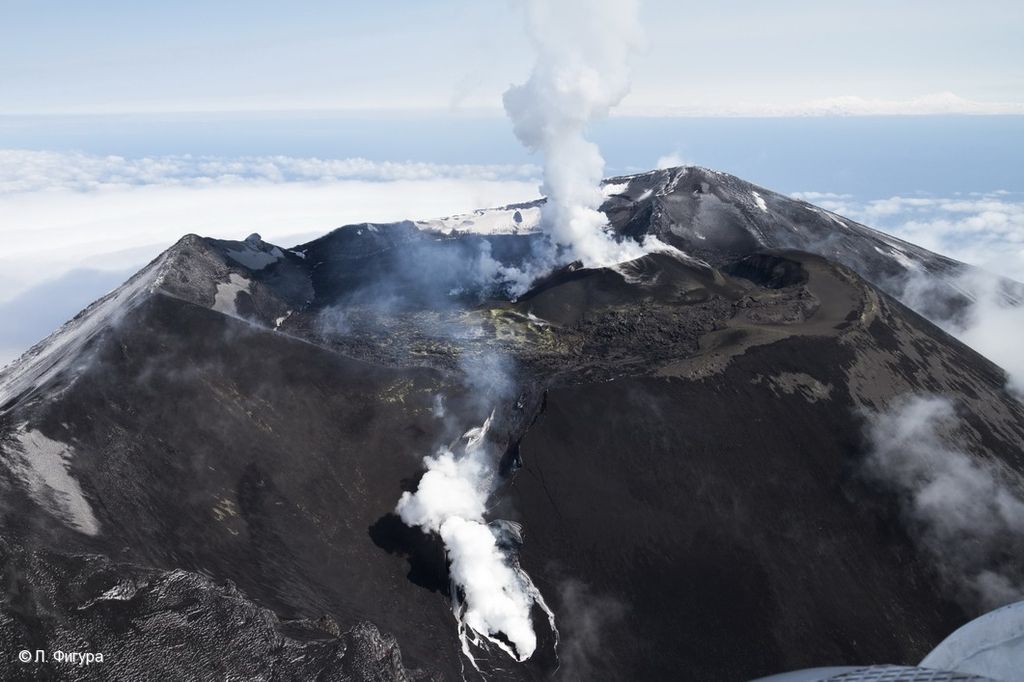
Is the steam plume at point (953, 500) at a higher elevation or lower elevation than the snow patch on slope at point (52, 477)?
lower

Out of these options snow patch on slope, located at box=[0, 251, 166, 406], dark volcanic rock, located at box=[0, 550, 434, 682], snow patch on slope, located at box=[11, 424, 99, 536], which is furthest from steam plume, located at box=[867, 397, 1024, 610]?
snow patch on slope, located at box=[0, 251, 166, 406]

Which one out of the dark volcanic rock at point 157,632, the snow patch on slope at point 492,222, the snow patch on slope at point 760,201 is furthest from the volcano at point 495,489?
the snow patch on slope at point 760,201

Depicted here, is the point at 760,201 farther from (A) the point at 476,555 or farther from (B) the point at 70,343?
(B) the point at 70,343

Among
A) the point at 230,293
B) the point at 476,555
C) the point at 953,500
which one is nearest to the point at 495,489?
the point at 476,555

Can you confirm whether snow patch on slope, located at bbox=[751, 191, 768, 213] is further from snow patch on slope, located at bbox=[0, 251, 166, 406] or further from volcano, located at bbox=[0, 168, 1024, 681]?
snow patch on slope, located at bbox=[0, 251, 166, 406]

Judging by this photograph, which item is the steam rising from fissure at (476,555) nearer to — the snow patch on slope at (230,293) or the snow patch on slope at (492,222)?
the snow patch on slope at (230,293)

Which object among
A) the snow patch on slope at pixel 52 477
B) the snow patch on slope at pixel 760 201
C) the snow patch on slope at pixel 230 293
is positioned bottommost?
the snow patch on slope at pixel 760 201
